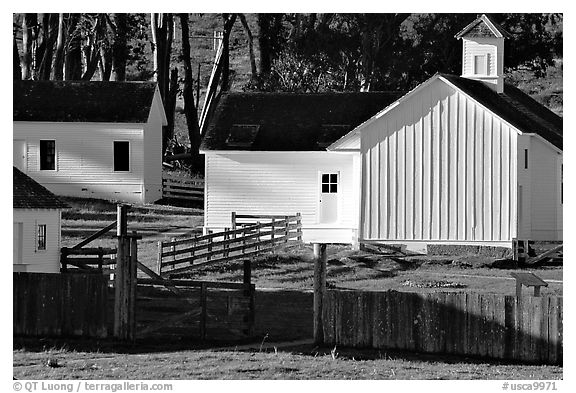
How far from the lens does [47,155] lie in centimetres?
5047

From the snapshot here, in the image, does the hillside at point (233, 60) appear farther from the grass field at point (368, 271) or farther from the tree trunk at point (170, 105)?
the grass field at point (368, 271)

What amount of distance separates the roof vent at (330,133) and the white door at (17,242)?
13.8 meters

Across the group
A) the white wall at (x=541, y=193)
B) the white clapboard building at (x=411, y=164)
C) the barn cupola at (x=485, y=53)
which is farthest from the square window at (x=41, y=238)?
the barn cupola at (x=485, y=53)

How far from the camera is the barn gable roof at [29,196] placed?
3212 centimetres

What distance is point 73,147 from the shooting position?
50406mm

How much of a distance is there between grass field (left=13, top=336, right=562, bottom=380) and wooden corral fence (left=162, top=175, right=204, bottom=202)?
28409 mm

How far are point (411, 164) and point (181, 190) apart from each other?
1699cm

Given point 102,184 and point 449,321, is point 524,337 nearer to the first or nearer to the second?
point 449,321

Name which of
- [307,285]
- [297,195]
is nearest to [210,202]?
[297,195]

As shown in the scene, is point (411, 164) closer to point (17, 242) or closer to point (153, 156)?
point (17, 242)

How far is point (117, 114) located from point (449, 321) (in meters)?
28.0

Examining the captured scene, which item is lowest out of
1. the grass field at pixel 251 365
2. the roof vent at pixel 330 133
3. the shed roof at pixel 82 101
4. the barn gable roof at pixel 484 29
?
the grass field at pixel 251 365

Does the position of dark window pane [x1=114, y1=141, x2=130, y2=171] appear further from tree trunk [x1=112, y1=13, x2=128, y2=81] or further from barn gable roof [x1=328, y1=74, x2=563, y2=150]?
tree trunk [x1=112, y1=13, x2=128, y2=81]

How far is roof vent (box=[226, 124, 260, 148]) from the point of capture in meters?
43.9
